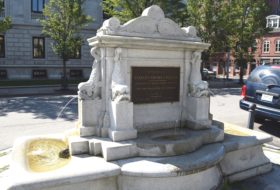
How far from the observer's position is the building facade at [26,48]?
26.5 meters

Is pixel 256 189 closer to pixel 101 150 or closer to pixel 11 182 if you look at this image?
pixel 101 150

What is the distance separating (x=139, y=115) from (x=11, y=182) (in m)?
2.74

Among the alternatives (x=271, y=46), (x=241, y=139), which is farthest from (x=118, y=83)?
(x=271, y=46)

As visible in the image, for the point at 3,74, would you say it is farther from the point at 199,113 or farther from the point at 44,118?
the point at 199,113

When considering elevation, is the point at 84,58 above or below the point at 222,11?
below

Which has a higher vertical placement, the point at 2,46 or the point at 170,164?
the point at 2,46

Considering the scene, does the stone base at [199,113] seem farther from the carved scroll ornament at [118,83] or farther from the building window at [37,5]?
the building window at [37,5]

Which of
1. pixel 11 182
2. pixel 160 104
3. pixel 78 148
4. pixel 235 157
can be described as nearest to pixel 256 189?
pixel 235 157

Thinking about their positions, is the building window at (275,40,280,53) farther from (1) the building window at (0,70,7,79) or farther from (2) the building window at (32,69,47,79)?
(1) the building window at (0,70,7,79)

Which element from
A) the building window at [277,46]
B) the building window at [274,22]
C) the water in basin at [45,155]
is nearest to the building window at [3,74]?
the water in basin at [45,155]

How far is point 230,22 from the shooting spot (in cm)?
2389

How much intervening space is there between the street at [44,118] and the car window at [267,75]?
1737 mm

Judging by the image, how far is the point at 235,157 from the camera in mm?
5531

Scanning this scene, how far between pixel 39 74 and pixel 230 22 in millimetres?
→ 19302
